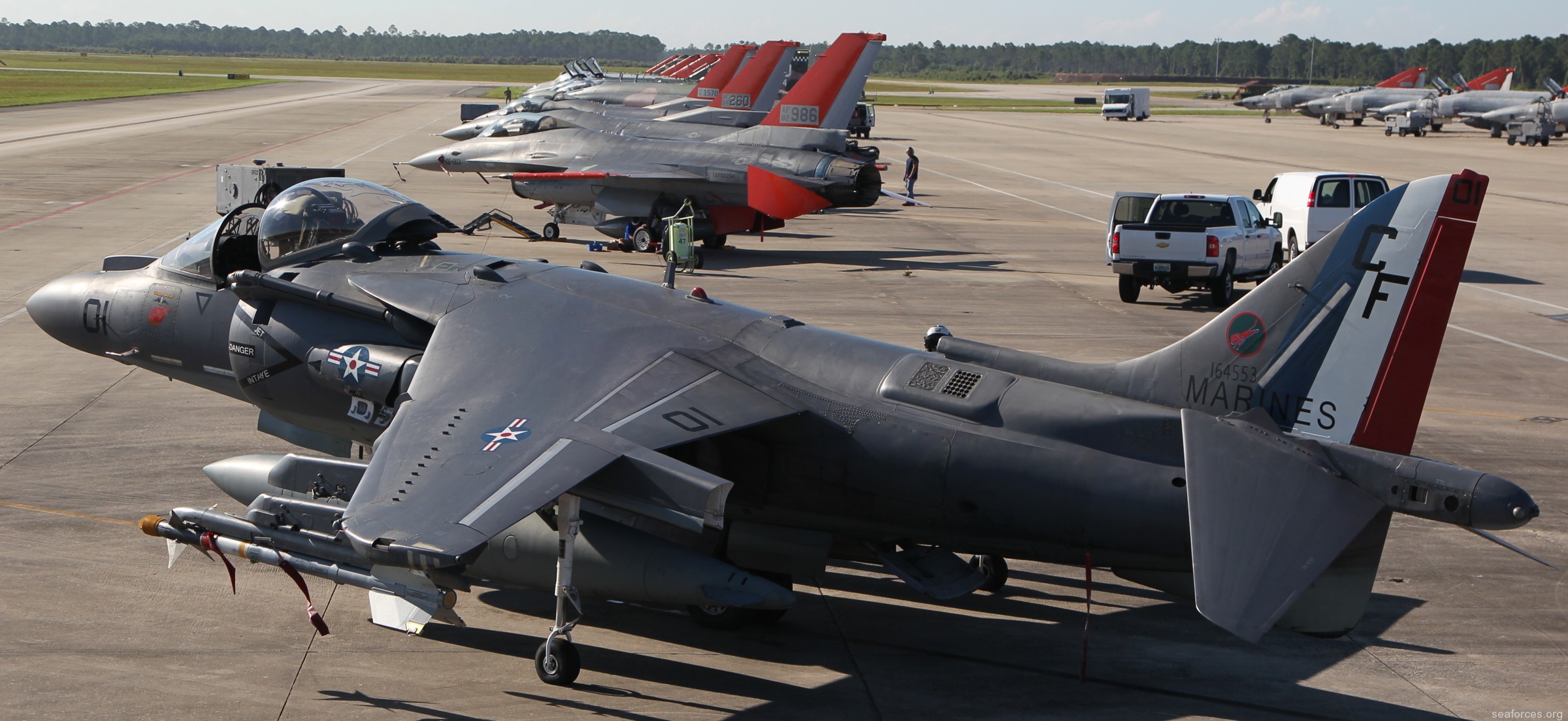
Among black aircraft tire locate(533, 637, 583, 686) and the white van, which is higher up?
the white van

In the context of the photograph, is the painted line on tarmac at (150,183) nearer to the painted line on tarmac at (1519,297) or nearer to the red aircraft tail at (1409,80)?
the painted line on tarmac at (1519,297)

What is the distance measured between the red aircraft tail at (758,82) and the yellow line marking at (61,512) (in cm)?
3743

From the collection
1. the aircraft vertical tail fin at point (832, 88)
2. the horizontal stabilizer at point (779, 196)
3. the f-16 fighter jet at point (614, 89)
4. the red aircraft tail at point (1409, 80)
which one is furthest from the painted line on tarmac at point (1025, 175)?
the red aircraft tail at point (1409, 80)

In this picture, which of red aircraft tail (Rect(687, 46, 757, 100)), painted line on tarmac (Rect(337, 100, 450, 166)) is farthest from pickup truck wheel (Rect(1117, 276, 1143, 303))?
painted line on tarmac (Rect(337, 100, 450, 166))

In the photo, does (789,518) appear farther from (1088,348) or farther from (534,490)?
(1088,348)

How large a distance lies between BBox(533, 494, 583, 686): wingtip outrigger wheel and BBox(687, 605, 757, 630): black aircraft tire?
1.47 m

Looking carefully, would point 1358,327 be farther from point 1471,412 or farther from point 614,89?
point 614,89

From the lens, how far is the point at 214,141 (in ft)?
206

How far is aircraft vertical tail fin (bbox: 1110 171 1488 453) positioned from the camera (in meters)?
8.91

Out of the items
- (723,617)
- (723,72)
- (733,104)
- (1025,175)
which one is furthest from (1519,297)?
(723,72)

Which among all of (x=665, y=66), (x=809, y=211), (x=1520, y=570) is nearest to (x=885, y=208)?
(x=809, y=211)

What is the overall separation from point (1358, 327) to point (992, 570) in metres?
3.95

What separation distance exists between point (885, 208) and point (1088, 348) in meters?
25.5

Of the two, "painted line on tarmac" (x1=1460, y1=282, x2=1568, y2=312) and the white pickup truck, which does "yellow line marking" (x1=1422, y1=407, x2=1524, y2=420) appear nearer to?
the white pickup truck
